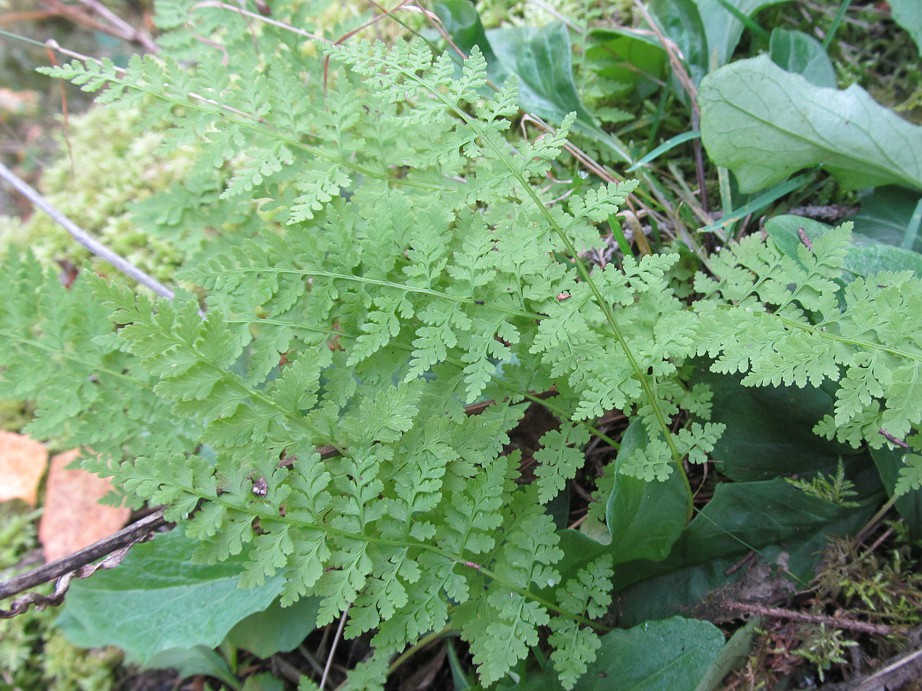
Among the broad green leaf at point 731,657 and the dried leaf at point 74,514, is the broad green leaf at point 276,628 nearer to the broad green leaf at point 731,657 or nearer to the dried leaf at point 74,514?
the dried leaf at point 74,514

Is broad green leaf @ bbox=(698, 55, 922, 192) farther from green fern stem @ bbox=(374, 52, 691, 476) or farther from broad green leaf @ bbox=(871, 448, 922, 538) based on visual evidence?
broad green leaf @ bbox=(871, 448, 922, 538)

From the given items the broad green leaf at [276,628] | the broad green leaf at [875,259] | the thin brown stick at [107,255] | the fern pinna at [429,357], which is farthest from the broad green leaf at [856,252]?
the thin brown stick at [107,255]

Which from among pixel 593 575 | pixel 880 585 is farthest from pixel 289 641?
pixel 880 585

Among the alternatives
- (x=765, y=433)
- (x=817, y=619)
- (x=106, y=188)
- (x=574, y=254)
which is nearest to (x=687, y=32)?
(x=574, y=254)

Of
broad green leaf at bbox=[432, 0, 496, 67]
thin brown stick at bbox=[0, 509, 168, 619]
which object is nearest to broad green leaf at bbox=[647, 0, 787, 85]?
broad green leaf at bbox=[432, 0, 496, 67]

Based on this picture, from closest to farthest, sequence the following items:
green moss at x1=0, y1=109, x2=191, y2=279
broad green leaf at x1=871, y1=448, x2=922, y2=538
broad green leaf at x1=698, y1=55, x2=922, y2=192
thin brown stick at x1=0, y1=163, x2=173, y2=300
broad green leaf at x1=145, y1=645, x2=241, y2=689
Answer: broad green leaf at x1=871, y1=448, x2=922, y2=538 → broad green leaf at x1=698, y1=55, x2=922, y2=192 → broad green leaf at x1=145, y1=645, x2=241, y2=689 → thin brown stick at x1=0, y1=163, x2=173, y2=300 → green moss at x1=0, y1=109, x2=191, y2=279

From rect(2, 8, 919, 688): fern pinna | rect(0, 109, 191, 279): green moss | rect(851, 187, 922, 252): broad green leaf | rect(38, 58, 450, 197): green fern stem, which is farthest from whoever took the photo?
rect(0, 109, 191, 279): green moss

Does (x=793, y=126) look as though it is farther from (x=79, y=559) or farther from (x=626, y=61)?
(x=79, y=559)
